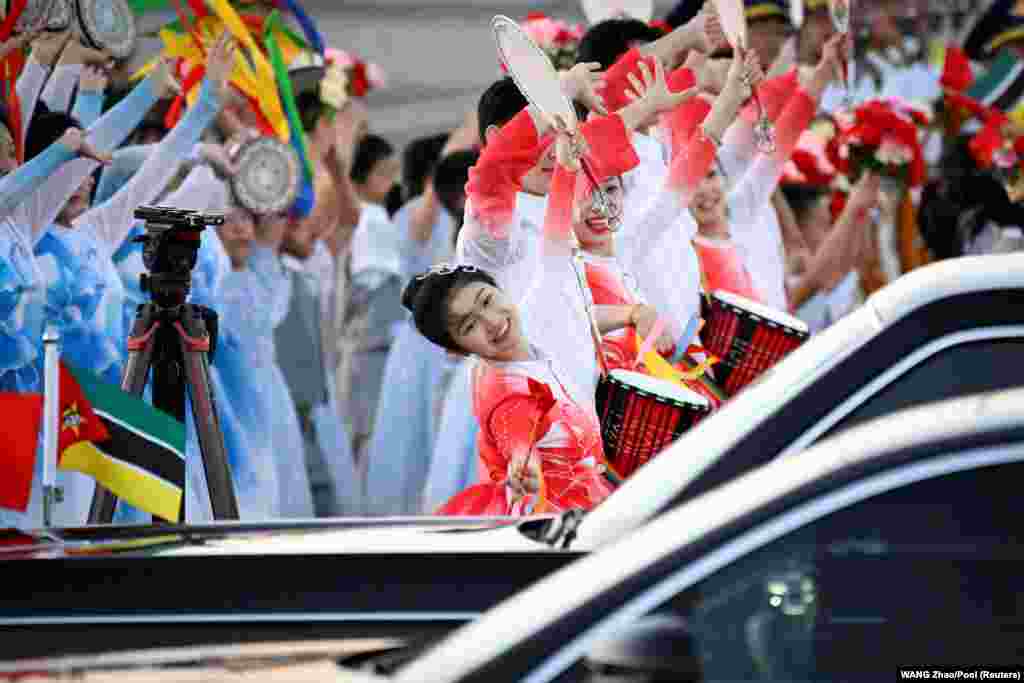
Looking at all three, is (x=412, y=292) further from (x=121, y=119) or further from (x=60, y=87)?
(x=60, y=87)

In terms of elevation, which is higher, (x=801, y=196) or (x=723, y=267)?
(x=801, y=196)

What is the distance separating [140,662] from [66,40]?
3640 mm

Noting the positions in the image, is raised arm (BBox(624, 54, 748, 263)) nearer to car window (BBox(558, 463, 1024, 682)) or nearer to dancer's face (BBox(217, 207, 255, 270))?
dancer's face (BBox(217, 207, 255, 270))

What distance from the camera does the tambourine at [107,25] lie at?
620cm

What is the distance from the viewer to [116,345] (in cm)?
663

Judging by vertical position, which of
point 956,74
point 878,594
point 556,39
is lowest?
point 878,594

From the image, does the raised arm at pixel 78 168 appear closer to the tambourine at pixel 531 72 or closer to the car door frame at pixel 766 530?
the tambourine at pixel 531 72

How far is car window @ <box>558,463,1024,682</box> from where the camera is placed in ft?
8.46

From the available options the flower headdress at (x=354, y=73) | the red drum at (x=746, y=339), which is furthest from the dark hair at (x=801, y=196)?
the red drum at (x=746, y=339)

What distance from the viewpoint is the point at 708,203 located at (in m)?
7.65

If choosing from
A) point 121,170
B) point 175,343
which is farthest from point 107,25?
point 175,343

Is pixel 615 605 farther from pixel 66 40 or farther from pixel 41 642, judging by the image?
pixel 66 40

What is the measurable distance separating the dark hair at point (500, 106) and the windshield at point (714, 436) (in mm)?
2549

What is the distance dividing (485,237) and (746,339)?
1.43 m
